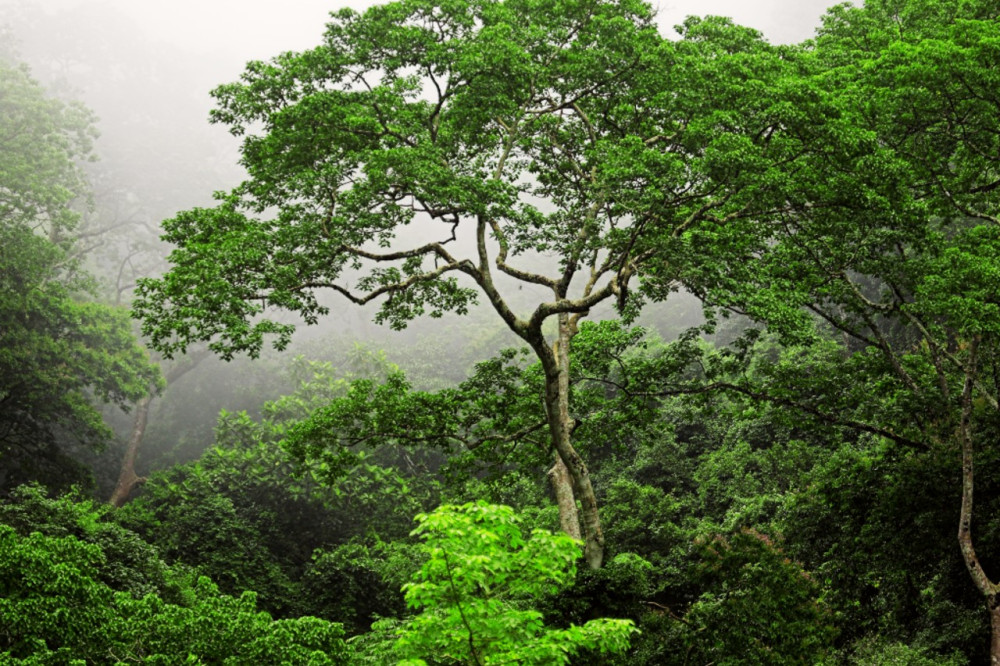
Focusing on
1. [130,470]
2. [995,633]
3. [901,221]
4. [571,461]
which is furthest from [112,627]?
[130,470]

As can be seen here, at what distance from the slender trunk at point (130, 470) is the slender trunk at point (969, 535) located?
24530 mm

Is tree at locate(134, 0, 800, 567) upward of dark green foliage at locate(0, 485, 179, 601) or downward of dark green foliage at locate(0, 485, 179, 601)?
upward

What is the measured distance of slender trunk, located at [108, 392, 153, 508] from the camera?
25578mm

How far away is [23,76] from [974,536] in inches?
1418

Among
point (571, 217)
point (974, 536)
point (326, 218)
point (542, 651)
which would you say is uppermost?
point (571, 217)

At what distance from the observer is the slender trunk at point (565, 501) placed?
9.86m

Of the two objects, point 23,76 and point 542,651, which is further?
point 23,76

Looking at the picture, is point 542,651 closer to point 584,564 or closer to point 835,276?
point 584,564

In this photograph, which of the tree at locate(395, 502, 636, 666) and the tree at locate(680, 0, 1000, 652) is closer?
the tree at locate(395, 502, 636, 666)

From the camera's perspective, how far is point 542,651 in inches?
191

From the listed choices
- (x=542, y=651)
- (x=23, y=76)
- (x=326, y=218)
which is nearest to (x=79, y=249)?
(x=23, y=76)

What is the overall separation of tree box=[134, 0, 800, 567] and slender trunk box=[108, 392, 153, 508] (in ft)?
65.0

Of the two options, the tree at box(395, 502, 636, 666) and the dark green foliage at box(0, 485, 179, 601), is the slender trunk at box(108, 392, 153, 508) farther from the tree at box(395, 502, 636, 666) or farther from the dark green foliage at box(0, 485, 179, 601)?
the tree at box(395, 502, 636, 666)

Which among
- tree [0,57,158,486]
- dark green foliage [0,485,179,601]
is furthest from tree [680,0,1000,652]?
tree [0,57,158,486]
